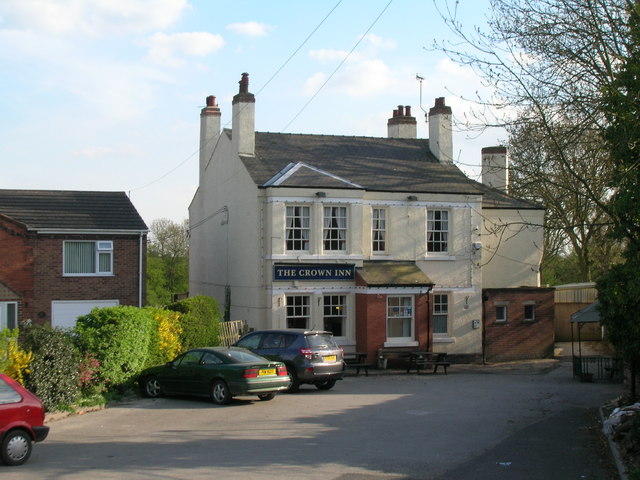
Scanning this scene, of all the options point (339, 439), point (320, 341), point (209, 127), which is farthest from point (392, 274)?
point (339, 439)

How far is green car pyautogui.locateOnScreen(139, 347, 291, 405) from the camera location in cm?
1827

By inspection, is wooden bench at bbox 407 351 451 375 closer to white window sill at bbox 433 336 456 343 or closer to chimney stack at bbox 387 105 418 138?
white window sill at bbox 433 336 456 343

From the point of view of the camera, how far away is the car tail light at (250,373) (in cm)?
1820

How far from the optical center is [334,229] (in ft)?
97.2

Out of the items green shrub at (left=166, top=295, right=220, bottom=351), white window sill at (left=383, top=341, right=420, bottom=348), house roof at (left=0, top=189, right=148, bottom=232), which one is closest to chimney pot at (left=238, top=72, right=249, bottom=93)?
house roof at (left=0, top=189, right=148, bottom=232)

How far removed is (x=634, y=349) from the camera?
15.9 metres

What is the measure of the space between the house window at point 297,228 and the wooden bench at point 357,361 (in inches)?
174

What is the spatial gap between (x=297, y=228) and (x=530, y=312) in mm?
11171

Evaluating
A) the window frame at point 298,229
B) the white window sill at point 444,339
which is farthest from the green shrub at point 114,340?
the white window sill at point 444,339

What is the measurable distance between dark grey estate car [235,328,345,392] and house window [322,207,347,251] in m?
8.01

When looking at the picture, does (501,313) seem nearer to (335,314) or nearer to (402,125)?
(335,314)

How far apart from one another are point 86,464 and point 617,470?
8.27 metres

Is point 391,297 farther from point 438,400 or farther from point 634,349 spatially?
point 634,349

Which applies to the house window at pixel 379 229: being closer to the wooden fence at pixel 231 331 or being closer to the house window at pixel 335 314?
the house window at pixel 335 314
